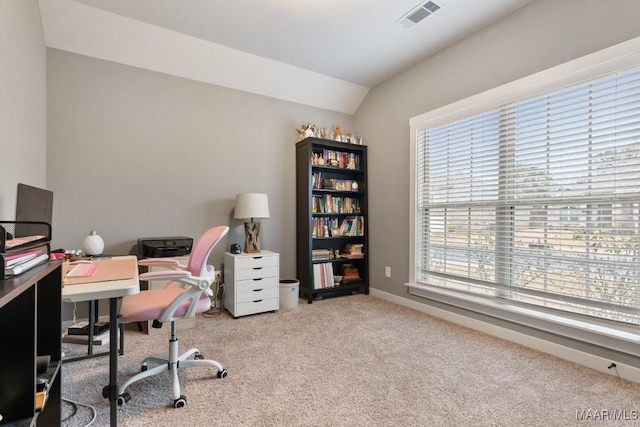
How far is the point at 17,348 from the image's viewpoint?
90cm

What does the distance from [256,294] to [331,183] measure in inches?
62.6

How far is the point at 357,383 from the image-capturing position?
1.81m

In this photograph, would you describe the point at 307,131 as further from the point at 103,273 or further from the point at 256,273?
the point at 103,273

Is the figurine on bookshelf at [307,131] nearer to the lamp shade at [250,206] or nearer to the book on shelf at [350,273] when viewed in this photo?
the lamp shade at [250,206]

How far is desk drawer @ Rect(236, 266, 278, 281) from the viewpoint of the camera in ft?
9.71

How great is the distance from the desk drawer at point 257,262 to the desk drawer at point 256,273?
→ 0.10 feet

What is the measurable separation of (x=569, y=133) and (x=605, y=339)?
1384 millimetres

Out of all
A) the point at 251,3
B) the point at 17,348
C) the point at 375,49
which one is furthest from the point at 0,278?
Answer: the point at 375,49

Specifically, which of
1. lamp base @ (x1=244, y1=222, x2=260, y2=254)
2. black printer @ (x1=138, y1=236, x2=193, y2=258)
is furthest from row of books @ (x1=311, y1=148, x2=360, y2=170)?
black printer @ (x1=138, y1=236, x2=193, y2=258)

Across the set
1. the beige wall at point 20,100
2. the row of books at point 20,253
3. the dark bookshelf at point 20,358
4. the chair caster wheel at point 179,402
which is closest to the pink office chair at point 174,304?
the chair caster wheel at point 179,402

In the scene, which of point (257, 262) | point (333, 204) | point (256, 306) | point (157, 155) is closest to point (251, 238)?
point (257, 262)

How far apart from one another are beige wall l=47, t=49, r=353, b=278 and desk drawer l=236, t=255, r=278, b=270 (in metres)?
0.49

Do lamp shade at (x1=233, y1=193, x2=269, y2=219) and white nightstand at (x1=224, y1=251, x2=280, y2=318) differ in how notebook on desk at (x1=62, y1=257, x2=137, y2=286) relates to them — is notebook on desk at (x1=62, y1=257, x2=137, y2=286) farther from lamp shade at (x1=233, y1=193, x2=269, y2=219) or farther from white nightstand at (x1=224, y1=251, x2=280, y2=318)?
lamp shade at (x1=233, y1=193, x2=269, y2=219)

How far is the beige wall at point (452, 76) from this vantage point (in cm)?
203
